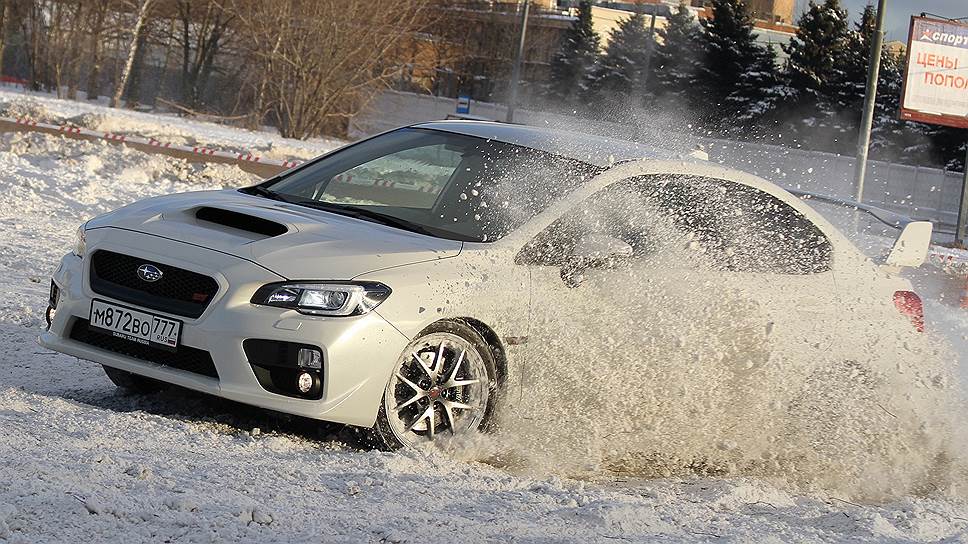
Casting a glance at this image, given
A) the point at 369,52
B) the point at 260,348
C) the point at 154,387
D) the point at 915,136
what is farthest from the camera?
the point at 915,136

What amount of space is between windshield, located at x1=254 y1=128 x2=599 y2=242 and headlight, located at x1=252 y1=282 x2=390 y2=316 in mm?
713

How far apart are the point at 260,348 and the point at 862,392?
120 inches

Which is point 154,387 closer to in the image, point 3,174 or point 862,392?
point 862,392

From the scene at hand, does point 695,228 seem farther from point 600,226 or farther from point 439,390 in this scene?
point 439,390

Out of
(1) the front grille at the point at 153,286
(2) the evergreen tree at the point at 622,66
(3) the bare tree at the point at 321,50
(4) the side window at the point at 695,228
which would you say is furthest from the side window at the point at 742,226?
(2) the evergreen tree at the point at 622,66

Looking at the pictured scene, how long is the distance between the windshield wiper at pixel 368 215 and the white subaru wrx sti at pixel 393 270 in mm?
11

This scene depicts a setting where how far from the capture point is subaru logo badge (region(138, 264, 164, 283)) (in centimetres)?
531

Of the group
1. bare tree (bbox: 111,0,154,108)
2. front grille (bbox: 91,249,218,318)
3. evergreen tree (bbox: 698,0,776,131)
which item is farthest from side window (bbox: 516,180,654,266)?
evergreen tree (bbox: 698,0,776,131)

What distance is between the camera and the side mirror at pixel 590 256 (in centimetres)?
567

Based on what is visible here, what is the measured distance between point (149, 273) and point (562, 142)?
2159 mm

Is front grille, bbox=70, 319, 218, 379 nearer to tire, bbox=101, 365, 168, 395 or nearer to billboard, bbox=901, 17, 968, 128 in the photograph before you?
tire, bbox=101, 365, 168, 395

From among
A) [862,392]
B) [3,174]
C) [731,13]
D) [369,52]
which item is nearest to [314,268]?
[862,392]

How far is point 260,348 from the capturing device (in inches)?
198

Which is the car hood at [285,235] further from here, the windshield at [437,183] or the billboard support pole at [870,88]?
the billboard support pole at [870,88]
